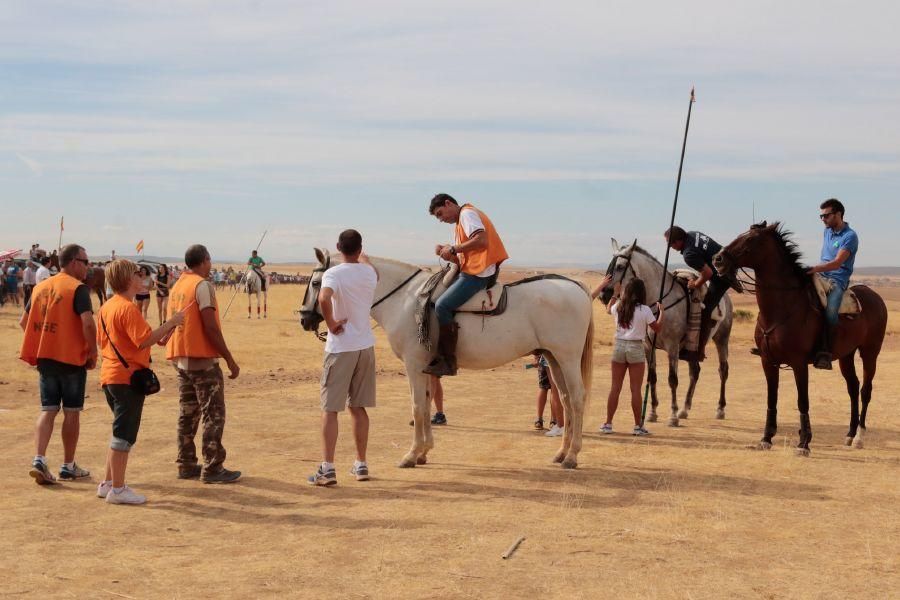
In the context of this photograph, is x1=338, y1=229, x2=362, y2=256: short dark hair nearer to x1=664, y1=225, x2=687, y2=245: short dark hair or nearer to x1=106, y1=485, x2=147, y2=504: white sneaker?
x1=106, y1=485, x2=147, y2=504: white sneaker

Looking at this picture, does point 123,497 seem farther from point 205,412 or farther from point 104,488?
point 205,412

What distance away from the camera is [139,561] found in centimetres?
630

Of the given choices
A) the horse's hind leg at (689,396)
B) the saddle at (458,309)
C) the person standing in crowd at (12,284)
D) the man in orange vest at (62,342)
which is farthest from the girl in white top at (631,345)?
the person standing in crowd at (12,284)

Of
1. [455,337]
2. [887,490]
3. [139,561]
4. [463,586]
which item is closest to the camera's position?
[463,586]

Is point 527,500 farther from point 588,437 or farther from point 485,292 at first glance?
point 588,437

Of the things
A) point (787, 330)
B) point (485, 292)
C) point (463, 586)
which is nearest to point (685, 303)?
point (787, 330)

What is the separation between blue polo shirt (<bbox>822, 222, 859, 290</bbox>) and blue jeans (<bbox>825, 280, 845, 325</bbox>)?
0.15m

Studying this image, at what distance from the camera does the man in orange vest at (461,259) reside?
30.2ft

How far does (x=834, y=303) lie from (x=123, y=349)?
8108mm

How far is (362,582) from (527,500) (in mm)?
2616

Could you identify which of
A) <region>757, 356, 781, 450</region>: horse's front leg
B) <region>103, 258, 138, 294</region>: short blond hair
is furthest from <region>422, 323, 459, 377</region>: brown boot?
<region>757, 356, 781, 450</region>: horse's front leg

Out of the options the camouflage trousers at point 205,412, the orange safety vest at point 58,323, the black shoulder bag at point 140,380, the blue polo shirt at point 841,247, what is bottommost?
the camouflage trousers at point 205,412

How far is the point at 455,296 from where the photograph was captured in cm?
933

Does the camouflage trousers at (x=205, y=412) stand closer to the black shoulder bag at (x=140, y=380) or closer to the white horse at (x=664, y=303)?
the black shoulder bag at (x=140, y=380)
